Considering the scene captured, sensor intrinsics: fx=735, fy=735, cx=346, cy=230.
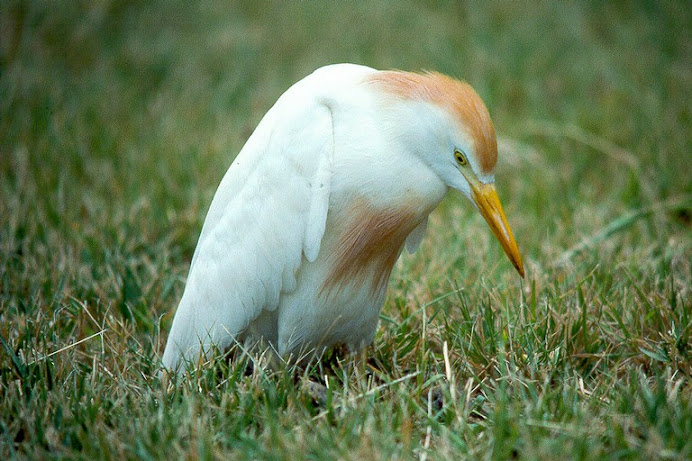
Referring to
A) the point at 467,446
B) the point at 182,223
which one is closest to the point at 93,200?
the point at 182,223

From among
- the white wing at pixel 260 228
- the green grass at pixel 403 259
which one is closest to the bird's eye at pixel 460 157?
the white wing at pixel 260 228

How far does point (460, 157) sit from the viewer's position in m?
2.21

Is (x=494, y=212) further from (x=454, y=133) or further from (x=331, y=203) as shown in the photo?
(x=331, y=203)

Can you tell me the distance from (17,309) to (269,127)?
1.27m

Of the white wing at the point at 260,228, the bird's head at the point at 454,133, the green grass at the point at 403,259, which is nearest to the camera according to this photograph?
the green grass at the point at 403,259

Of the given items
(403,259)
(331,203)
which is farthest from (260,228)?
(403,259)

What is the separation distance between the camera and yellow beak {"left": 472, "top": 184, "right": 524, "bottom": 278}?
2254 millimetres

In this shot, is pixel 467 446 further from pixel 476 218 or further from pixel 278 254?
pixel 476 218

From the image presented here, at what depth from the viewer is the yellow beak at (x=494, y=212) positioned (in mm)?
2254

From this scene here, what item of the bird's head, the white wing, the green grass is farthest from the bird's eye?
the green grass

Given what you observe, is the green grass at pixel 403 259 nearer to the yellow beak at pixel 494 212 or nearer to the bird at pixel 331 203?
the bird at pixel 331 203

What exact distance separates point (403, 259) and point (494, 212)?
1.09 meters

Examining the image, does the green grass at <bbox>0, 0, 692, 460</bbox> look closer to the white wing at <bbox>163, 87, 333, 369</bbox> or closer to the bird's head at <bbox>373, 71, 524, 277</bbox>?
the white wing at <bbox>163, 87, 333, 369</bbox>

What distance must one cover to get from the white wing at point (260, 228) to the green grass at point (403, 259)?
186mm
